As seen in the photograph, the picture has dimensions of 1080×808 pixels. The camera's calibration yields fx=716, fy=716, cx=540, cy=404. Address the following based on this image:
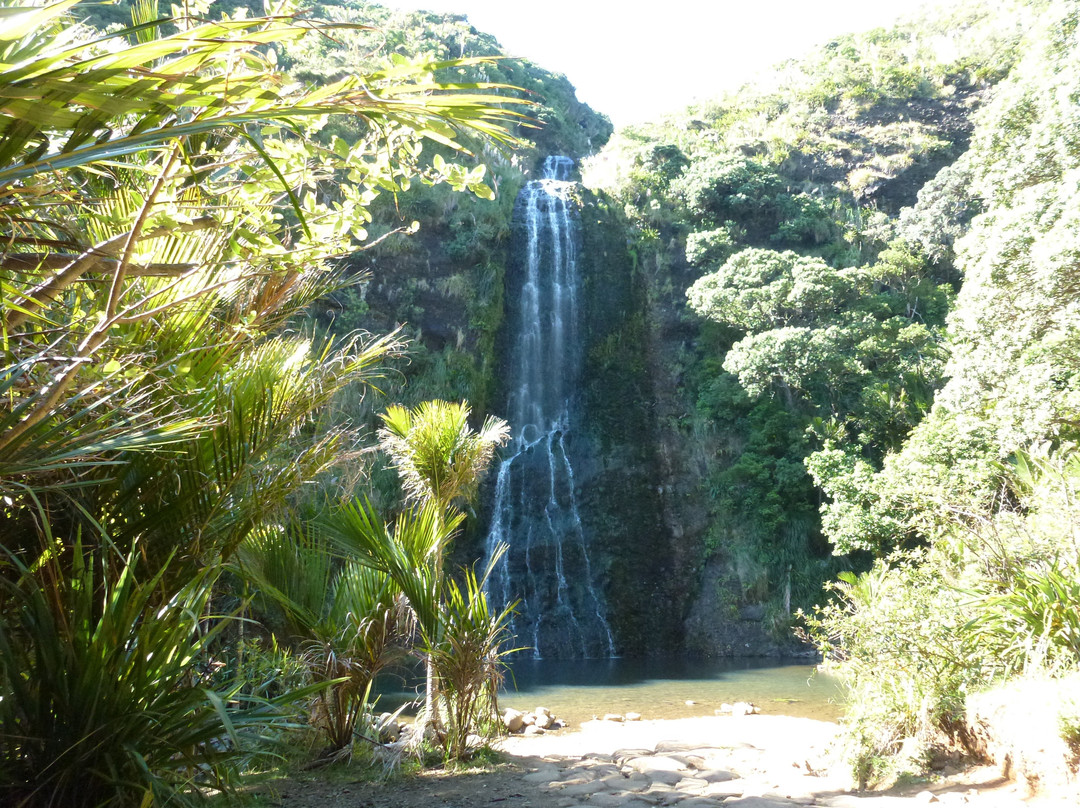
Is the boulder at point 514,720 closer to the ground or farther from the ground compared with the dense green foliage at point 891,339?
closer to the ground

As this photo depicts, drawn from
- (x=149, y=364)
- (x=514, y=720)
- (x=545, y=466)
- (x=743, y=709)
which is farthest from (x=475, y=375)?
(x=149, y=364)

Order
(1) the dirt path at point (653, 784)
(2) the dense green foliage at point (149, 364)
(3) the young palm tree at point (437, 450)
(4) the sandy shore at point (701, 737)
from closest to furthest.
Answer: (2) the dense green foliage at point (149, 364), (1) the dirt path at point (653, 784), (3) the young palm tree at point (437, 450), (4) the sandy shore at point (701, 737)

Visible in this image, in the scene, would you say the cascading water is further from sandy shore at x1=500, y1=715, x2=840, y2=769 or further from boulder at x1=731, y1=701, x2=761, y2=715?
sandy shore at x1=500, y1=715, x2=840, y2=769

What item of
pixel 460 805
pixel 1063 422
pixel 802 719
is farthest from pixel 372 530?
pixel 1063 422

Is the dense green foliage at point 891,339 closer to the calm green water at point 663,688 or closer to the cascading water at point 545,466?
the calm green water at point 663,688

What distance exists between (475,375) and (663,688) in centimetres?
990

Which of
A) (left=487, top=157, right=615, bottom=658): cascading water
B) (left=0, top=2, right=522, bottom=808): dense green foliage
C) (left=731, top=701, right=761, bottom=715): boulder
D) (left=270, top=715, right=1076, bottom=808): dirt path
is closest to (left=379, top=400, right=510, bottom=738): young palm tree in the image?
(left=270, top=715, right=1076, bottom=808): dirt path

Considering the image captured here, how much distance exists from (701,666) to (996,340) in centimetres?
750

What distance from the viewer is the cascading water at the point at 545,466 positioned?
1565cm

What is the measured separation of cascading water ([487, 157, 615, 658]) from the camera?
15.6 m

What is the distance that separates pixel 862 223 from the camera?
21.0 meters

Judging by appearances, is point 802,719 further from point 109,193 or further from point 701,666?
point 109,193

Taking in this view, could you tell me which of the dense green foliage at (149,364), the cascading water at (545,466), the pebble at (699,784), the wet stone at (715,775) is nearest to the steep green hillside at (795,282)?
the cascading water at (545,466)

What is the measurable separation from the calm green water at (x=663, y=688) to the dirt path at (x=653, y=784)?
87.6 inches
